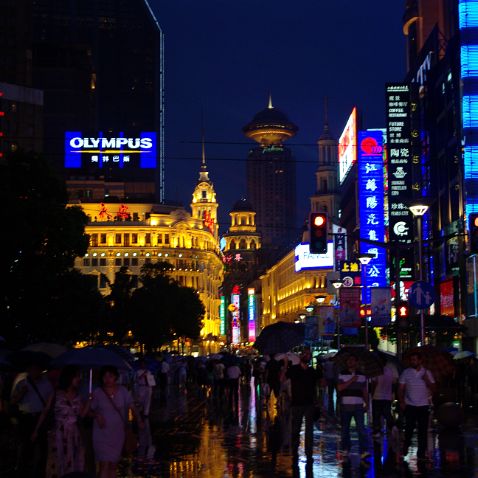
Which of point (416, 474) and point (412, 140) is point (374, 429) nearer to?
point (416, 474)

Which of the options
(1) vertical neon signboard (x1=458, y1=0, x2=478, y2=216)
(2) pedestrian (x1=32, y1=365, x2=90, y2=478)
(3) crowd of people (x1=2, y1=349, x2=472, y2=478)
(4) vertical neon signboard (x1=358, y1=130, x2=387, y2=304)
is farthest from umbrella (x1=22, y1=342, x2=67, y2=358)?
(4) vertical neon signboard (x1=358, y1=130, x2=387, y2=304)

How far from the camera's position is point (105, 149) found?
284 feet

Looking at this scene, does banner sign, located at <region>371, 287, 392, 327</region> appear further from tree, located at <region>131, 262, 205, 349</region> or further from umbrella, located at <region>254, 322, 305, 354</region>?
tree, located at <region>131, 262, 205, 349</region>

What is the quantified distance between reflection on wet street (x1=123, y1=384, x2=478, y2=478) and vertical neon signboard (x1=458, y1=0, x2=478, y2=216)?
135 feet

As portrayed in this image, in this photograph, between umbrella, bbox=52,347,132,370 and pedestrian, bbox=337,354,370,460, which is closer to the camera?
umbrella, bbox=52,347,132,370

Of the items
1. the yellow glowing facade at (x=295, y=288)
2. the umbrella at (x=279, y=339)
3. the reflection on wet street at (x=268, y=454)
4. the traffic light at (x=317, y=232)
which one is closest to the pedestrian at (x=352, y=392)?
the reflection on wet street at (x=268, y=454)

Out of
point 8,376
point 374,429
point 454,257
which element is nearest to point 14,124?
point 454,257

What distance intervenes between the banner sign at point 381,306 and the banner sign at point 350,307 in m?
3.20

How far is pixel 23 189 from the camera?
42.0m

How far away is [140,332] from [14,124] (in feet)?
91.4

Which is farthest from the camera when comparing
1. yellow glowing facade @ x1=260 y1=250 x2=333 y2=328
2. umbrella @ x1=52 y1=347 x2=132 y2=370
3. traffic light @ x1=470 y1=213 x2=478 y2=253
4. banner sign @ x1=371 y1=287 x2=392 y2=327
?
yellow glowing facade @ x1=260 y1=250 x2=333 y2=328

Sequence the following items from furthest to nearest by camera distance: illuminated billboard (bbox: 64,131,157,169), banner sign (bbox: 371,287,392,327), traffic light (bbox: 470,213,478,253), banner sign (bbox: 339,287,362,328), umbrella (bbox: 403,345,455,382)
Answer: illuminated billboard (bbox: 64,131,157,169) → banner sign (bbox: 339,287,362,328) → banner sign (bbox: 371,287,392,327) → traffic light (bbox: 470,213,478,253) → umbrella (bbox: 403,345,455,382)

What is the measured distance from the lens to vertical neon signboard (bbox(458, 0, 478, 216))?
222ft

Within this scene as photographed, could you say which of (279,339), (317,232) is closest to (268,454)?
(317,232)
